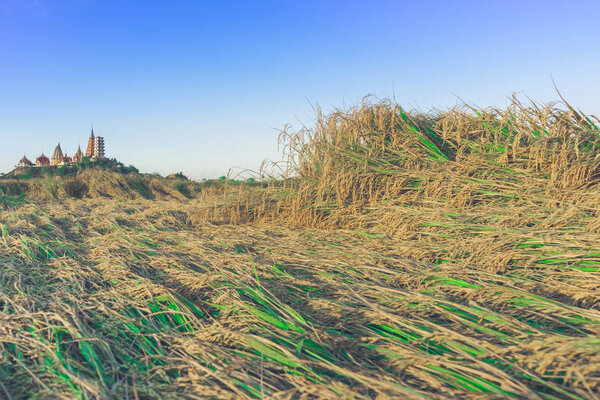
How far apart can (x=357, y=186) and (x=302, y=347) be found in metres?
2.32

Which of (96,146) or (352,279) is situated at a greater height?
(96,146)

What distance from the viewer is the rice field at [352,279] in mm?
1203

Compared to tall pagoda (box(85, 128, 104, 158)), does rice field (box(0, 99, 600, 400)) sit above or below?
below

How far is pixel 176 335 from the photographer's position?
1.49 m

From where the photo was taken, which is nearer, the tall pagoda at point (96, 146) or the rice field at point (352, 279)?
the rice field at point (352, 279)

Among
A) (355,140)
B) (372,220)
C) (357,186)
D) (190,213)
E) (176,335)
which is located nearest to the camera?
(176,335)

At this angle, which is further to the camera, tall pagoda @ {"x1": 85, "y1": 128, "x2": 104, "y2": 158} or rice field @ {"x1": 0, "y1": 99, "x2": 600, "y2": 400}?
tall pagoda @ {"x1": 85, "y1": 128, "x2": 104, "y2": 158}

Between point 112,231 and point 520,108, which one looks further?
point 112,231

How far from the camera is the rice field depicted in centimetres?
120

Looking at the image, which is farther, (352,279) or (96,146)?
(96,146)

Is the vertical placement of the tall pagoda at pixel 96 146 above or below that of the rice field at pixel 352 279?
above

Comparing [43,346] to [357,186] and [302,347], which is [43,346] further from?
[357,186]

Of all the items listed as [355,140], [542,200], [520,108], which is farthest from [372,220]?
[520,108]

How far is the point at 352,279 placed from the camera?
2023mm
